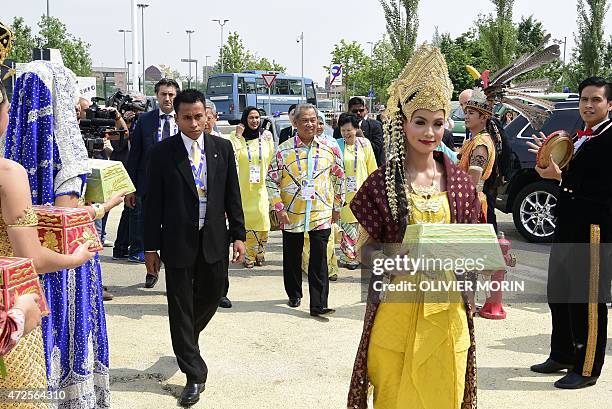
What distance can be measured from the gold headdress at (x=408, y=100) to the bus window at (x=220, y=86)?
113ft

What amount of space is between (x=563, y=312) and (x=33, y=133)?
3.77 m

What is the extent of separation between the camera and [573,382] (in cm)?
471

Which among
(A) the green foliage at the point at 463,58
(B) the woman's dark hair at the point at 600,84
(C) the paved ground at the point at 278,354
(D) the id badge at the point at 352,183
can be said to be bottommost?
(C) the paved ground at the point at 278,354

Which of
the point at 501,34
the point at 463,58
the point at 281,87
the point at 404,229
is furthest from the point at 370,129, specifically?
the point at 281,87

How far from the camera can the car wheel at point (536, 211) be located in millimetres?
10000

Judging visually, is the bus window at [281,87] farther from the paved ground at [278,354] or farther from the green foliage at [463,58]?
the paved ground at [278,354]

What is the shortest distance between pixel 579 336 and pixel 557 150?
1306 mm

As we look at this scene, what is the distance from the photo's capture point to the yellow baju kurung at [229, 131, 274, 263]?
848 centimetres

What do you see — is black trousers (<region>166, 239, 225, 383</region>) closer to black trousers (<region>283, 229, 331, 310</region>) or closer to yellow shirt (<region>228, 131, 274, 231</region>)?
black trousers (<region>283, 229, 331, 310</region>)

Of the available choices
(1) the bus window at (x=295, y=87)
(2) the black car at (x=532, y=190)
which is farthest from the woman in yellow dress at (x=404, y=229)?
(1) the bus window at (x=295, y=87)

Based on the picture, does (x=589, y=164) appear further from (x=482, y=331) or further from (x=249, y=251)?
(x=249, y=251)

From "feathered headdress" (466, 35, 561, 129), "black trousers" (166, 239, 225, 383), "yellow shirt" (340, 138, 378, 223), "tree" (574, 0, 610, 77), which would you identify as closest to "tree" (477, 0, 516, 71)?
"tree" (574, 0, 610, 77)

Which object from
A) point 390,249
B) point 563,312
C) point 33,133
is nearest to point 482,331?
point 563,312

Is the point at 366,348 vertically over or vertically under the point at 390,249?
under
